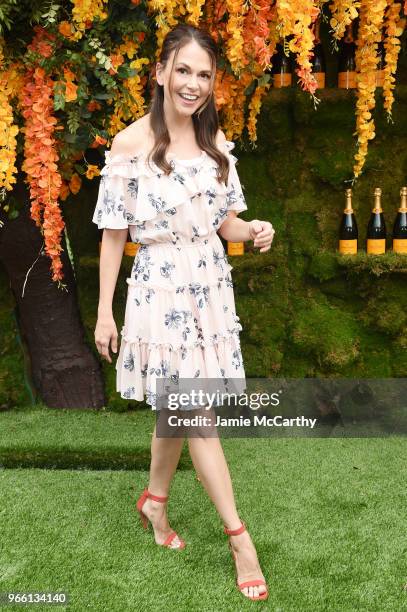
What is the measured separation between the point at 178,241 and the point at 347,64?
172 cm

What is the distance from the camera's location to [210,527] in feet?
7.25

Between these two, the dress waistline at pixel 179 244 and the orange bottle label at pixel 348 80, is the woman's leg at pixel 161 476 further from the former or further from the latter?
the orange bottle label at pixel 348 80

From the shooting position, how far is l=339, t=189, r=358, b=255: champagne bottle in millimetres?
3072

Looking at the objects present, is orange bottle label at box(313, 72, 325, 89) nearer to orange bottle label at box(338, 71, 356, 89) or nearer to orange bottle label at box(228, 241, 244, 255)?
orange bottle label at box(338, 71, 356, 89)

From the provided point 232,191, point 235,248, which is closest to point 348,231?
point 235,248

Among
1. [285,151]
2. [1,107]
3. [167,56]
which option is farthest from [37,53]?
[285,151]

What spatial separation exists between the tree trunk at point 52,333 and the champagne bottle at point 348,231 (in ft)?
4.30

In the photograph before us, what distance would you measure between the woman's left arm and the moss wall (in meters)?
0.98

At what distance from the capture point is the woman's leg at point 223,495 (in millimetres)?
1865

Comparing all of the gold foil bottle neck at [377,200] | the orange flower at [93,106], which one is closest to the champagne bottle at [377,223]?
the gold foil bottle neck at [377,200]

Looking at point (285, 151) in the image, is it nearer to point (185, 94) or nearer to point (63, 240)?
point (63, 240)

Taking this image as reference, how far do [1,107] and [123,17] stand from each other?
0.57 m

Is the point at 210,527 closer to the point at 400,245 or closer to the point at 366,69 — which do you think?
the point at 400,245

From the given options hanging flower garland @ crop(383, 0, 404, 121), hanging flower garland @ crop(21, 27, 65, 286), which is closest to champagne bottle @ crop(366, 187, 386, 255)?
hanging flower garland @ crop(383, 0, 404, 121)
